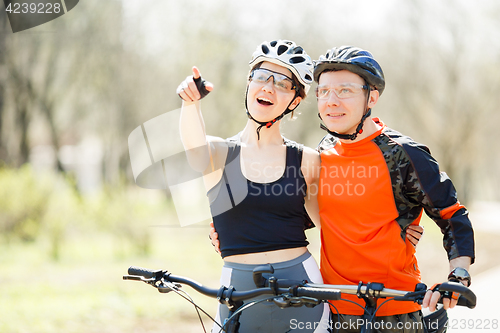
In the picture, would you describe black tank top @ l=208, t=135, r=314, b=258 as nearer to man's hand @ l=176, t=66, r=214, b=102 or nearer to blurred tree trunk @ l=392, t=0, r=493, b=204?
man's hand @ l=176, t=66, r=214, b=102

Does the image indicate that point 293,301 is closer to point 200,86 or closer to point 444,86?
point 200,86

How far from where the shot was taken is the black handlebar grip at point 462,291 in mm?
2242

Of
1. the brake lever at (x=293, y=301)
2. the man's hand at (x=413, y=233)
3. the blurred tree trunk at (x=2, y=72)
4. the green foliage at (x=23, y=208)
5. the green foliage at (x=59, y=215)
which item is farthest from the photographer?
the blurred tree trunk at (x=2, y=72)

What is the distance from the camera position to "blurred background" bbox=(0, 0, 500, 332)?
28.6ft

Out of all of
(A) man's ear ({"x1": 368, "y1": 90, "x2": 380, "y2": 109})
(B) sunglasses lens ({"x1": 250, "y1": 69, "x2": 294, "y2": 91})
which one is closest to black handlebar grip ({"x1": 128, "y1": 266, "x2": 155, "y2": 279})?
(B) sunglasses lens ({"x1": 250, "y1": 69, "x2": 294, "y2": 91})

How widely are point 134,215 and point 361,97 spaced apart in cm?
948

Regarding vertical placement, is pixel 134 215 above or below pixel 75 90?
below

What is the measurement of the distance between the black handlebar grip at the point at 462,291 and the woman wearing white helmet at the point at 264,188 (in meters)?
0.91

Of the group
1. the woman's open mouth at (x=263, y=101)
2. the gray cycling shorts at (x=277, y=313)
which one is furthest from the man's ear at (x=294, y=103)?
the gray cycling shorts at (x=277, y=313)

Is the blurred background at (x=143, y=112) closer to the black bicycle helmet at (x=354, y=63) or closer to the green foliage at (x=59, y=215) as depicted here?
the green foliage at (x=59, y=215)

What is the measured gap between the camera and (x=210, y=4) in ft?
55.7

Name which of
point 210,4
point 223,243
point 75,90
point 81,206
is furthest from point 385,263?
point 75,90

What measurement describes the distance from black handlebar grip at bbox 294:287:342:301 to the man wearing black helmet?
30.8 inches

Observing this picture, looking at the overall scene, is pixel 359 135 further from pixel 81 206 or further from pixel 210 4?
pixel 210 4
